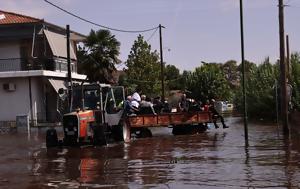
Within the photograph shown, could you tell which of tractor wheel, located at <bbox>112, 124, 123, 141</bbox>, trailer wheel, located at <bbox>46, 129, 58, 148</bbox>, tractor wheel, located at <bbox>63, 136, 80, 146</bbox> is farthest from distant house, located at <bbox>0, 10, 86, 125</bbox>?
tractor wheel, located at <bbox>63, 136, 80, 146</bbox>

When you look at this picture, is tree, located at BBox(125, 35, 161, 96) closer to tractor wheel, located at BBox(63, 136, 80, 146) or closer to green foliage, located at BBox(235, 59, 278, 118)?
green foliage, located at BBox(235, 59, 278, 118)

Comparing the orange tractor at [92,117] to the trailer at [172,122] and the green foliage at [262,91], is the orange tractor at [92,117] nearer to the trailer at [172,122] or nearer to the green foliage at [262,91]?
the trailer at [172,122]

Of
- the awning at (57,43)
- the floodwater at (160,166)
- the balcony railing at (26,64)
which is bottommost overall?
the floodwater at (160,166)

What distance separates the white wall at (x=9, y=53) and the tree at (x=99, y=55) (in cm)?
1033

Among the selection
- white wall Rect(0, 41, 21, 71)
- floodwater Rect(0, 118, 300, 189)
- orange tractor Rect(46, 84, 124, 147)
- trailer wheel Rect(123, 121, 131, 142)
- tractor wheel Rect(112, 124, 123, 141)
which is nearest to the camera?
floodwater Rect(0, 118, 300, 189)

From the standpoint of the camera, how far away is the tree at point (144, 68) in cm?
6694

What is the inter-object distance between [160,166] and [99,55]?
3809 centimetres

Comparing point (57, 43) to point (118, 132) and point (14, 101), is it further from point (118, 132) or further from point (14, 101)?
point (118, 132)

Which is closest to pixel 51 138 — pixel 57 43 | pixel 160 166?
pixel 160 166

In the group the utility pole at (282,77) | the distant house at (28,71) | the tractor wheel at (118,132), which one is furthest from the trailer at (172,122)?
the distant house at (28,71)

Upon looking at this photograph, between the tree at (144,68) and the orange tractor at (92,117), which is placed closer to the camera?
the orange tractor at (92,117)

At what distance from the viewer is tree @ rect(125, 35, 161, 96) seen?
66938 millimetres

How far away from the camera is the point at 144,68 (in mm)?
67125

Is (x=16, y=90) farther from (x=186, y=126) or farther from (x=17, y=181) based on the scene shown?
(x=17, y=181)
